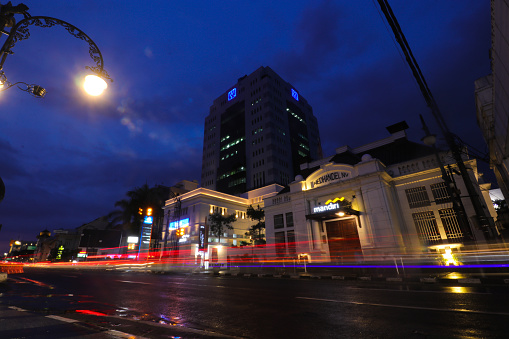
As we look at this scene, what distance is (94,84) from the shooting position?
18.5 feet

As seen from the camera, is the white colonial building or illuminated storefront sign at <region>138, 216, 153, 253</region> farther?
illuminated storefront sign at <region>138, 216, 153, 253</region>

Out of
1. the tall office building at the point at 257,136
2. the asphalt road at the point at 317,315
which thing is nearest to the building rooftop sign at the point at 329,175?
the asphalt road at the point at 317,315

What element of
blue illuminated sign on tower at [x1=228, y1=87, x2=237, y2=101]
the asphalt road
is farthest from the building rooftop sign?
blue illuminated sign on tower at [x1=228, y1=87, x2=237, y2=101]

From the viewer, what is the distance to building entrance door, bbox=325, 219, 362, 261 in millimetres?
22188

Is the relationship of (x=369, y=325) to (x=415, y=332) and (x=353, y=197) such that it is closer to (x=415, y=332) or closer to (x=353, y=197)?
(x=415, y=332)

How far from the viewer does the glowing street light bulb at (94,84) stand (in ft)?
18.3

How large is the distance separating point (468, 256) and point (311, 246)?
41.1ft

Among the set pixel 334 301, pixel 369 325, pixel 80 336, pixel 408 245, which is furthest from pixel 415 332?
pixel 408 245

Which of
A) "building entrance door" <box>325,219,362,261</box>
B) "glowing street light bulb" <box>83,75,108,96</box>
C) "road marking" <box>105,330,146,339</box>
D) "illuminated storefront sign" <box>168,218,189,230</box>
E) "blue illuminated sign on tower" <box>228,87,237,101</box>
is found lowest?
"road marking" <box>105,330,146,339</box>

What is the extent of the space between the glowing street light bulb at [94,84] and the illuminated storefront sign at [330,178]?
2332 cm

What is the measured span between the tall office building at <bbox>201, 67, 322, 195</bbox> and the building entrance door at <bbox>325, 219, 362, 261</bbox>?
119 feet

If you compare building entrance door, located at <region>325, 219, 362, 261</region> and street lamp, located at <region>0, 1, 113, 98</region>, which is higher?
street lamp, located at <region>0, 1, 113, 98</region>

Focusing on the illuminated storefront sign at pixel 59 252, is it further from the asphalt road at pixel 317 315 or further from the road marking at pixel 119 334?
the road marking at pixel 119 334

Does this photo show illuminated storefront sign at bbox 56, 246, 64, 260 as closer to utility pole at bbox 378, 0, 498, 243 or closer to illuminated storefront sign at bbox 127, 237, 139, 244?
illuminated storefront sign at bbox 127, 237, 139, 244
